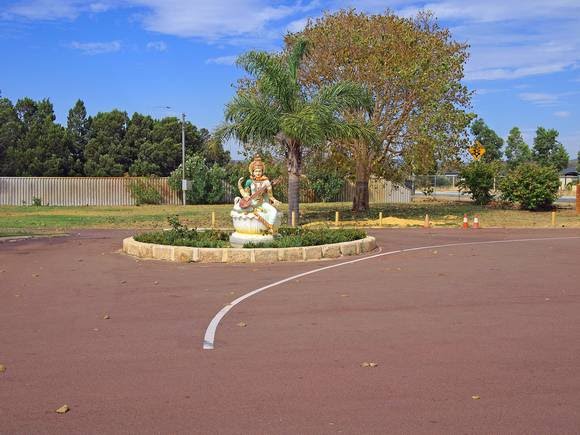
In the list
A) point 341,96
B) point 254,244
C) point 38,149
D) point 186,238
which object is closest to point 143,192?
point 38,149

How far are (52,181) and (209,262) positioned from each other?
3235 centimetres

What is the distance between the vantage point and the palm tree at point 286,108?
2341 centimetres

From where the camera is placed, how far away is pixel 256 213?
15.8 m

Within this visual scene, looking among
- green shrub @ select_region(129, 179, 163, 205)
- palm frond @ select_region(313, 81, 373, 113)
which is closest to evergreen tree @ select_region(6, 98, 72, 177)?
green shrub @ select_region(129, 179, 163, 205)

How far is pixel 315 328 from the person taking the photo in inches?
309

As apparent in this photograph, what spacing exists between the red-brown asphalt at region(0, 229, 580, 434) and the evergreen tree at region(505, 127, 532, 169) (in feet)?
193

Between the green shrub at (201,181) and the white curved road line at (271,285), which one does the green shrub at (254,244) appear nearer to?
the white curved road line at (271,285)

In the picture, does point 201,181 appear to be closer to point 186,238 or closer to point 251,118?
point 251,118

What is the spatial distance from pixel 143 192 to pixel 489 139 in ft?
138

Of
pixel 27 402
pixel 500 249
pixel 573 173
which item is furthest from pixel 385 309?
pixel 573 173

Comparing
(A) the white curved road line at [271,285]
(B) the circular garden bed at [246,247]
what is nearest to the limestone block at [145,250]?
(B) the circular garden bed at [246,247]

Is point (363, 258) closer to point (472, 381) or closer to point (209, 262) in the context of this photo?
point (209, 262)

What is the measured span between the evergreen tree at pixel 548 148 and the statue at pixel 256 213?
59.0 meters

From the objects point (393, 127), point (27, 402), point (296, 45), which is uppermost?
point (296, 45)
